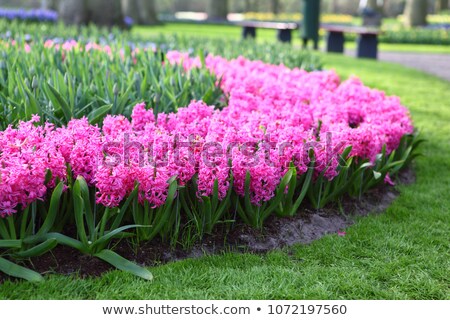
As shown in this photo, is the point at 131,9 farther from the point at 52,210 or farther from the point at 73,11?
the point at 52,210

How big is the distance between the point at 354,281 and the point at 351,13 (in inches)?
1653

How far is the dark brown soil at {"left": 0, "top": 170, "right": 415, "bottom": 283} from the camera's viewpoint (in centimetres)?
318

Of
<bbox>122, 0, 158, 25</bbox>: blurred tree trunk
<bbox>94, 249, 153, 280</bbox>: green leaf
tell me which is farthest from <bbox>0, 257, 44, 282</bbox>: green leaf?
<bbox>122, 0, 158, 25</bbox>: blurred tree trunk

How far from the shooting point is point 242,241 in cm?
360

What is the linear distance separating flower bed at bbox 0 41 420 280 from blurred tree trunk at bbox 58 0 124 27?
10100 mm

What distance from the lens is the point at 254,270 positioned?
10.6 ft

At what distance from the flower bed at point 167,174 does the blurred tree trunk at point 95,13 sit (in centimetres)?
1010

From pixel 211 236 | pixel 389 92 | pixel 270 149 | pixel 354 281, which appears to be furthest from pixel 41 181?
pixel 389 92

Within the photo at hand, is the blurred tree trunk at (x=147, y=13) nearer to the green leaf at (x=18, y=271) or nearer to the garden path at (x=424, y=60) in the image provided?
the garden path at (x=424, y=60)

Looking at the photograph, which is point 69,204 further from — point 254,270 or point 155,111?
point 155,111

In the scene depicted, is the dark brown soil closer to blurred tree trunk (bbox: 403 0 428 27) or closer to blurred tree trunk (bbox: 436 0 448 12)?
blurred tree trunk (bbox: 403 0 428 27)

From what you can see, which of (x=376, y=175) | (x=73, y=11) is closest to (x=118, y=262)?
(x=376, y=175)

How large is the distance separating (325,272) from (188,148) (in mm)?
1017

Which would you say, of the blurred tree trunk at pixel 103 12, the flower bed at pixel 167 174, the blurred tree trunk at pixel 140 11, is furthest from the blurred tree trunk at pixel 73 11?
the flower bed at pixel 167 174
